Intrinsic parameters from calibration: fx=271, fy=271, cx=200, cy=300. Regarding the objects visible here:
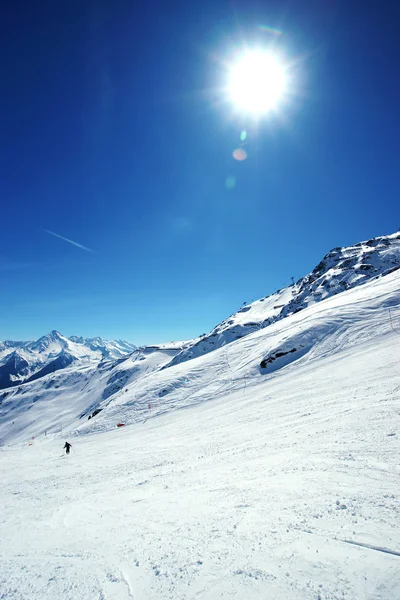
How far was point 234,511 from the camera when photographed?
6477mm

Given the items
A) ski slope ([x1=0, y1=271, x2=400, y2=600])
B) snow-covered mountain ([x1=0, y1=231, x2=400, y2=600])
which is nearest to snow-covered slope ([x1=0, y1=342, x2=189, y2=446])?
snow-covered mountain ([x1=0, y1=231, x2=400, y2=600])

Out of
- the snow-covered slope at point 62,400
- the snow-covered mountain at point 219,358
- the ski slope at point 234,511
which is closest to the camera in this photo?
the ski slope at point 234,511

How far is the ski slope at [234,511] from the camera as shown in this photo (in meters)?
4.30

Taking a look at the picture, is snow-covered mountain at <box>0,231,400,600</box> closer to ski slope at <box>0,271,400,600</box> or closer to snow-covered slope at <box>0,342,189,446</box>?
ski slope at <box>0,271,400,600</box>

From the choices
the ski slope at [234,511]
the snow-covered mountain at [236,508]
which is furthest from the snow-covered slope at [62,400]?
the ski slope at [234,511]

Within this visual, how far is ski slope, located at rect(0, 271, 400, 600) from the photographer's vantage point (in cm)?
430

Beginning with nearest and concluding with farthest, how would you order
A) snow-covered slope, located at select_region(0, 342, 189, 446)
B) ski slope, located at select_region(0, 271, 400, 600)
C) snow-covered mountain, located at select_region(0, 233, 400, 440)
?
ski slope, located at select_region(0, 271, 400, 600)
snow-covered mountain, located at select_region(0, 233, 400, 440)
snow-covered slope, located at select_region(0, 342, 189, 446)

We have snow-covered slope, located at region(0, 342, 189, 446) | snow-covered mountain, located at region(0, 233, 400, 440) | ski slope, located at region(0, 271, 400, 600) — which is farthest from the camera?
snow-covered slope, located at region(0, 342, 189, 446)

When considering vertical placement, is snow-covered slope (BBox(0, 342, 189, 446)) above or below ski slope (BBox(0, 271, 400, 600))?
above

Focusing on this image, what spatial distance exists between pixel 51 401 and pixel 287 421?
189 metres

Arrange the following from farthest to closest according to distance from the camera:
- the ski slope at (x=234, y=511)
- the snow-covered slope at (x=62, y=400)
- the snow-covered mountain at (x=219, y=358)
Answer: the snow-covered slope at (x=62, y=400) < the snow-covered mountain at (x=219, y=358) < the ski slope at (x=234, y=511)

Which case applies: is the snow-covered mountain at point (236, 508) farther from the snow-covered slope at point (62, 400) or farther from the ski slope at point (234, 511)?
the snow-covered slope at point (62, 400)

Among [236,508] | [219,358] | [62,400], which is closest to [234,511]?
[236,508]

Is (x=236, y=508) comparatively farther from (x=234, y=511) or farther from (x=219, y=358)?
(x=219, y=358)
